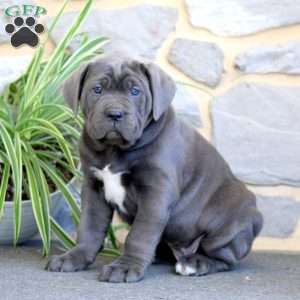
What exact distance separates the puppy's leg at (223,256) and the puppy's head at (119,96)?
0.50 m

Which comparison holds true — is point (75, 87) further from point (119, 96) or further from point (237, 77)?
point (237, 77)

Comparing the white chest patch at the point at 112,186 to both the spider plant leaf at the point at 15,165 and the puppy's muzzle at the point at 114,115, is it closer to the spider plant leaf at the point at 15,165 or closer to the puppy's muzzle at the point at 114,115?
the puppy's muzzle at the point at 114,115

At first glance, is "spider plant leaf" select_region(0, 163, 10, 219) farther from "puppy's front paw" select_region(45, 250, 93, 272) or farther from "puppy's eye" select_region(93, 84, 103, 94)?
"puppy's eye" select_region(93, 84, 103, 94)

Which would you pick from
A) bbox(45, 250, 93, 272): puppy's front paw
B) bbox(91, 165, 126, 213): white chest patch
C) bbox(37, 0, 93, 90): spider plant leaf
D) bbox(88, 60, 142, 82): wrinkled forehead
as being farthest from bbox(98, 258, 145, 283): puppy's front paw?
bbox(37, 0, 93, 90): spider plant leaf

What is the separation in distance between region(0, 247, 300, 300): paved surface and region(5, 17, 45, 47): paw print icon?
3.47 ft

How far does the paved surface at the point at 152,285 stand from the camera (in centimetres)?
250

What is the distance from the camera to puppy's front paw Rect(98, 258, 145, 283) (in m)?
2.64

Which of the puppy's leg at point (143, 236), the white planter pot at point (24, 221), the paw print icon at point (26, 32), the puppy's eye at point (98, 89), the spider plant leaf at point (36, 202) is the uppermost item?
the puppy's eye at point (98, 89)

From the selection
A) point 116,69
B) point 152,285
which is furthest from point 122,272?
point 116,69

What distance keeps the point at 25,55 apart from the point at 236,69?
3.17 ft

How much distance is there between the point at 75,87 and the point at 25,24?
38.6 inches

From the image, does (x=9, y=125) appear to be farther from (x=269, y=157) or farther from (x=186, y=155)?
(x=269, y=157)

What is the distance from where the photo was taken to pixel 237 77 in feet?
11.8

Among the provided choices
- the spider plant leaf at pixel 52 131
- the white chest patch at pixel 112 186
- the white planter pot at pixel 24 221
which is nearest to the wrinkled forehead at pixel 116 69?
the white chest patch at pixel 112 186
